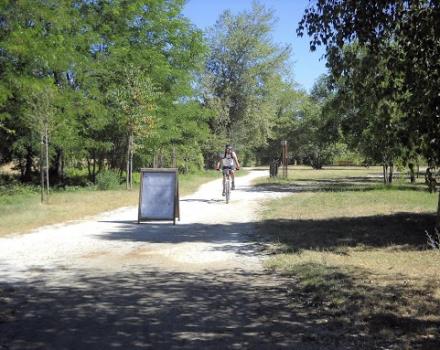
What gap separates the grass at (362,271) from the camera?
4902 millimetres

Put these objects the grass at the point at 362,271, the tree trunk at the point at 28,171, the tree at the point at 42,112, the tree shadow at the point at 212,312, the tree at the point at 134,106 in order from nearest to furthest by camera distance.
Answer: the tree shadow at the point at 212,312, the grass at the point at 362,271, the tree at the point at 42,112, the tree at the point at 134,106, the tree trunk at the point at 28,171

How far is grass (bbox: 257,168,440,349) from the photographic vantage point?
490cm

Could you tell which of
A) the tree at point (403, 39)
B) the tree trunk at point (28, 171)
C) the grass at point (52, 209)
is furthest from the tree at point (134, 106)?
the tree at point (403, 39)

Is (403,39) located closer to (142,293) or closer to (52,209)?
(142,293)

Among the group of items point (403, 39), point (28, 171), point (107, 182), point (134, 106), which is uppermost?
point (134, 106)

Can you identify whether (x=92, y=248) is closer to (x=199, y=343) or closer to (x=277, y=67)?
(x=199, y=343)

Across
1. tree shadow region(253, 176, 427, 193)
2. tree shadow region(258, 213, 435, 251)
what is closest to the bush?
tree shadow region(253, 176, 427, 193)

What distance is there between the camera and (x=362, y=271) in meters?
7.36

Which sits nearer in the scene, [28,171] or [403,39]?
[403,39]

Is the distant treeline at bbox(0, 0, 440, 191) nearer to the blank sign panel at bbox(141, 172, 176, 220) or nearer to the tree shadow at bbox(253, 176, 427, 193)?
the tree shadow at bbox(253, 176, 427, 193)

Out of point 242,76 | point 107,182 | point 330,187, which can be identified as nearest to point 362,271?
point 107,182

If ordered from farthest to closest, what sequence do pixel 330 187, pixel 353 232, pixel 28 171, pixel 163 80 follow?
pixel 28 171 → pixel 163 80 → pixel 330 187 → pixel 353 232

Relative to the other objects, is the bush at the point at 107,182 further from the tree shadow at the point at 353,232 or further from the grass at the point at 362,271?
the tree shadow at the point at 353,232

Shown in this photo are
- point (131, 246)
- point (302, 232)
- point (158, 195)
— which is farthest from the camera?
point (158, 195)
